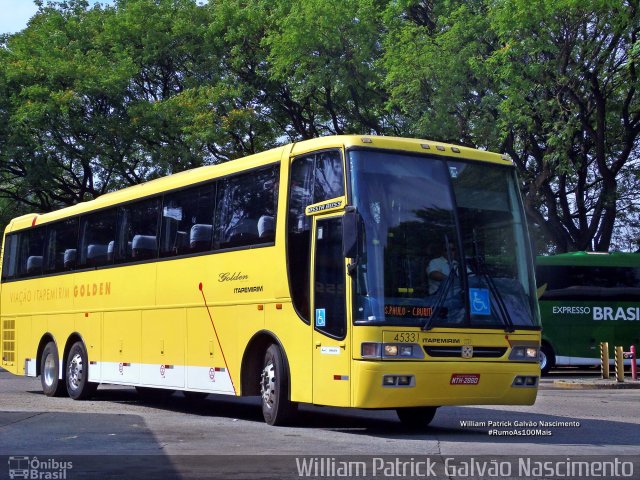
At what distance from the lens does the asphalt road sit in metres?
10.1

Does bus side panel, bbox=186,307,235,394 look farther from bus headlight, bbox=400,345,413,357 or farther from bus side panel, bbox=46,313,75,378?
bus side panel, bbox=46,313,75,378

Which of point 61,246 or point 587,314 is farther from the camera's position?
point 587,314

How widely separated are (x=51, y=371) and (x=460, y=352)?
10849 millimetres

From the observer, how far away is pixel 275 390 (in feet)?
44.3

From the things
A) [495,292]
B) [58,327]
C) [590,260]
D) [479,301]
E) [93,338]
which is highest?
[590,260]

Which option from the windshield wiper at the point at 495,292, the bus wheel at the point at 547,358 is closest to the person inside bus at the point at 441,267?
the windshield wiper at the point at 495,292

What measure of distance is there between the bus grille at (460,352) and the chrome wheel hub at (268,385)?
7.60ft

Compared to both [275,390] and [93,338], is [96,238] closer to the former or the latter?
[93,338]

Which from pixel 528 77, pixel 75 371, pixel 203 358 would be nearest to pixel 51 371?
pixel 75 371

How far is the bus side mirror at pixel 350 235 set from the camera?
39.4ft

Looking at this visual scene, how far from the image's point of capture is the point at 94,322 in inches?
761

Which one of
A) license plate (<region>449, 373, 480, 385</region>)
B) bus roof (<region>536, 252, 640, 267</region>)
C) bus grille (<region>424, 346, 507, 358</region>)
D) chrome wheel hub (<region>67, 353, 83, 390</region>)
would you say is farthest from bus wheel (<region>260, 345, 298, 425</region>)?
bus roof (<region>536, 252, 640, 267</region>)

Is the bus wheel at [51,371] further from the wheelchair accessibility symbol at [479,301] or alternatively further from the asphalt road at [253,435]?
the wheelchair accessibility symbol at [479,301]

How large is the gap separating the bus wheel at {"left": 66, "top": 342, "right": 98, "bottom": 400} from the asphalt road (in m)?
0.56
